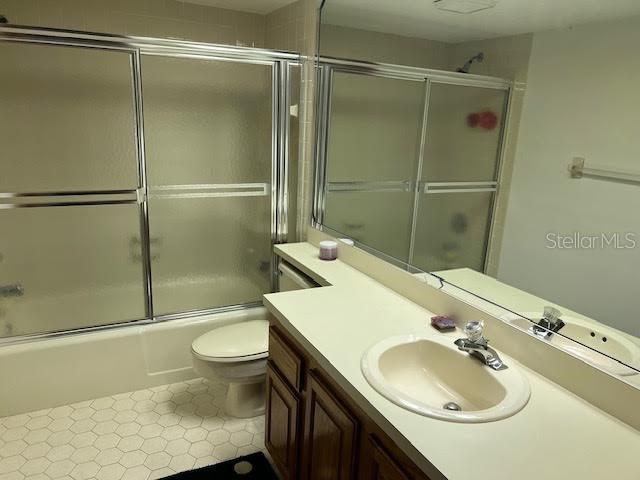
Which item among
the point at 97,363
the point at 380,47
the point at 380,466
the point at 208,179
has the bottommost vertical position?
the point at 97,363

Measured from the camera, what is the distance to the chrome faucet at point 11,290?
2.40 m

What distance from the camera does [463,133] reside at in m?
1.87

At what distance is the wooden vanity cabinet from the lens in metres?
1.12

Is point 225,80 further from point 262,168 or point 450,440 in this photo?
point 450,440

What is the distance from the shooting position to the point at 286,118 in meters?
2.56

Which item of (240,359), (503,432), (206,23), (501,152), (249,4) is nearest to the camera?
(503,432)

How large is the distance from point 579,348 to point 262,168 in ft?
6.21

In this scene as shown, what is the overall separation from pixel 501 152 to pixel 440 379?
0.78 metres

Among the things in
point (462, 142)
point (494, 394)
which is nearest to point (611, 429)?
point (494, 394)

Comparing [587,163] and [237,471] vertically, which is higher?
[587,163]

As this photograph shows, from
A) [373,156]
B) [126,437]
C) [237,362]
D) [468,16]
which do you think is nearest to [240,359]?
[237,362]

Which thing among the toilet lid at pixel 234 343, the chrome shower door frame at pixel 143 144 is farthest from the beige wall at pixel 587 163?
the chrome shower door frame at pixel 143 144

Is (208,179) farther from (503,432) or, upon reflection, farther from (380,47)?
(503,432)

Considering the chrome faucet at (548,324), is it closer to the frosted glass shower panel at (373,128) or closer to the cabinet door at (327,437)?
the cabinet door at (327,437)
